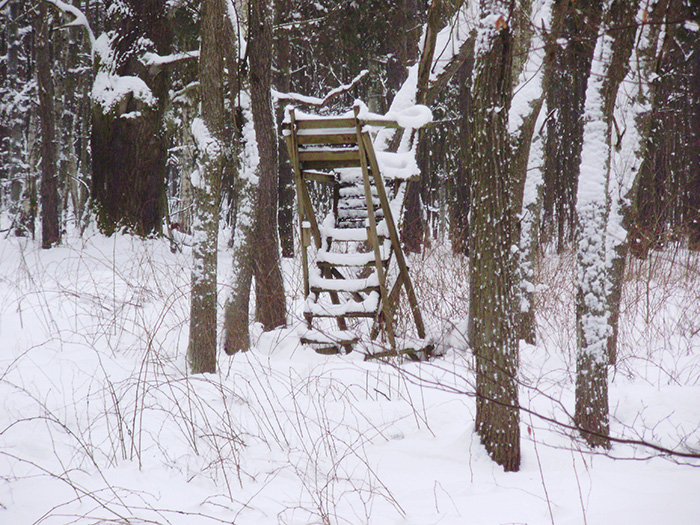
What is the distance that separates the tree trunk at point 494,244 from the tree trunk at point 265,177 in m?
2.63

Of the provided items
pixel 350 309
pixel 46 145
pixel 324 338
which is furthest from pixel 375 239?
pixel 46 145

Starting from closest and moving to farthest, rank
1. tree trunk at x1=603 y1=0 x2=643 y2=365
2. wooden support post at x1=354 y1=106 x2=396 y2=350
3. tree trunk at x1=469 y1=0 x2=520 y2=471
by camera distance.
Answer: tree trunk at x1=469 y1=0 x2=520 y2=471 < tree trunk at x1=603 y1=0 x2=643 y2=365 < wooden support post at x1=354 y1=106 x2=396 y2=350

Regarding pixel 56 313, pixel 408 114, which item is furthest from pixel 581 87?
pixel 56 313

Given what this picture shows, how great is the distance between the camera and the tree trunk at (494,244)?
231cm

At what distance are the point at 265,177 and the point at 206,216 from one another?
4.60 ft

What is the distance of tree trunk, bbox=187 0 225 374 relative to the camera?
353 cm

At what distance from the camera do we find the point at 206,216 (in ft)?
11.9

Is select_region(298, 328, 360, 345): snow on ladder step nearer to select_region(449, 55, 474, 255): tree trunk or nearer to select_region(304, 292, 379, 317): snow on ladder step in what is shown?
select_region(304, 292, 379, 317): snow on ladder step

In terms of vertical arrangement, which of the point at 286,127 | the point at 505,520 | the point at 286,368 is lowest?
the point at 286,368

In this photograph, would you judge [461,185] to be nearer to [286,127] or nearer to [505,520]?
[286,127]

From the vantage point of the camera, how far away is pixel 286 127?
4.36m

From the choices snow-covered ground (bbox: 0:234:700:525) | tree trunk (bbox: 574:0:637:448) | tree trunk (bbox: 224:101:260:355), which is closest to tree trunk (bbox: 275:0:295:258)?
tree trunk (bbox: 224:101:260:355)

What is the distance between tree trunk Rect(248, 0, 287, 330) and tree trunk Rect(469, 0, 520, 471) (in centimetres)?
263

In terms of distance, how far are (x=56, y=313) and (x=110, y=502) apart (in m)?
3.50
